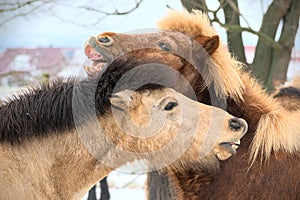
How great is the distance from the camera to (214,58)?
3.41 meters

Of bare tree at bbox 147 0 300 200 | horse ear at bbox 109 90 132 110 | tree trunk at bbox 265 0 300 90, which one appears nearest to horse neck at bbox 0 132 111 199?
horse ear at bbox 109 90 132 110

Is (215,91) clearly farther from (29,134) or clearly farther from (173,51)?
(29,134)

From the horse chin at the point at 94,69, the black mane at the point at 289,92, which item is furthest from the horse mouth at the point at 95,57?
the black mane at the point at 289,92

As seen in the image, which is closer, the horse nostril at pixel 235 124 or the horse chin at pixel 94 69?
the horse nostril at pixel 235 124

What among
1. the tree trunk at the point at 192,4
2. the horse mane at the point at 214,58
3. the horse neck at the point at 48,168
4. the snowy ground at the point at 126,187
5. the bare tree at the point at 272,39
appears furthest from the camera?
the bare tree at the point at 272,39

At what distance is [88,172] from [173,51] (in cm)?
104

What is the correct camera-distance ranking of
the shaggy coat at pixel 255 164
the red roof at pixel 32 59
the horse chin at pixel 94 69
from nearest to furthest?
1. the horse chin at pixel 94 69
2. the shaggy coat at pixel 255 164
3. the red roof at pixel 32 59

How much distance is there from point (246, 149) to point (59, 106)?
1.21 m

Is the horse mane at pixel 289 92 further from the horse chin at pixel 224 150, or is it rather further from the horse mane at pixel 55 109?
the horse mane at pixel 55 109

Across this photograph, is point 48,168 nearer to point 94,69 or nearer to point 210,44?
point 94,69

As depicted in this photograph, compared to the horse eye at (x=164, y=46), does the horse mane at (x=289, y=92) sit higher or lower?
lower

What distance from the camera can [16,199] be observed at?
257cm

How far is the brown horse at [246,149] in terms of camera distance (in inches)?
119

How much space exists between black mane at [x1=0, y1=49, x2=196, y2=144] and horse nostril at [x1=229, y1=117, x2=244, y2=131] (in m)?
0.51
